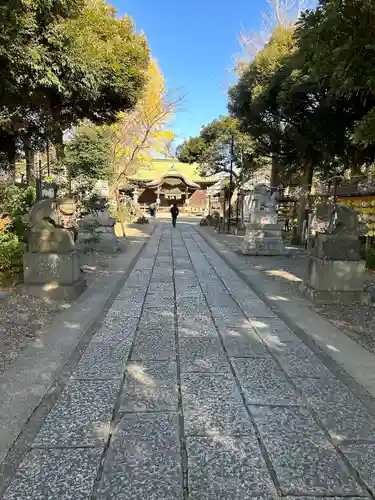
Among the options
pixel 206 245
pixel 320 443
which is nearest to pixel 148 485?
pixel 320 443

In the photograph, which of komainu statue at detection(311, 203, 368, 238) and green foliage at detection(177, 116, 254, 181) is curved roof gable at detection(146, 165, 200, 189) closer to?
green foliage at detection(177, 116, 254, 181)

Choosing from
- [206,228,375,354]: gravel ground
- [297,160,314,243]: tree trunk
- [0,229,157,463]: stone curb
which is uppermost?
[297,160,314,243]: tree trunk

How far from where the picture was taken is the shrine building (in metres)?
38.8

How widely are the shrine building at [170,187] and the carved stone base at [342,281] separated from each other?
3189 cm

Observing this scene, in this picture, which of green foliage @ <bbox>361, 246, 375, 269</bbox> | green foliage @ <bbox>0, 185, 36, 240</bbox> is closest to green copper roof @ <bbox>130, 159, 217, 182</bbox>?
green foliage @ <bbox>361, 246, 375, 269</bbox>

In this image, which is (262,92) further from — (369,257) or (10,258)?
(10,258)

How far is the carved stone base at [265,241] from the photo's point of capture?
11.4 meters

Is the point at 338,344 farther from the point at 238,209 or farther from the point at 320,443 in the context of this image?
the point at 238,209

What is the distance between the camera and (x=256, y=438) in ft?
8.14

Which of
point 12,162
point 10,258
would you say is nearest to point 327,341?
point 10,258

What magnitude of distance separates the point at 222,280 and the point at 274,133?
789cm

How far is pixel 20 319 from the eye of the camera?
4988 mm

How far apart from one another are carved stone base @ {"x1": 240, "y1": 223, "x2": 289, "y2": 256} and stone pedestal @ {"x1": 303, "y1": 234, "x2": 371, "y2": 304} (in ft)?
16.9

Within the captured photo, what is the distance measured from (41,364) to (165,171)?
39.3 m
